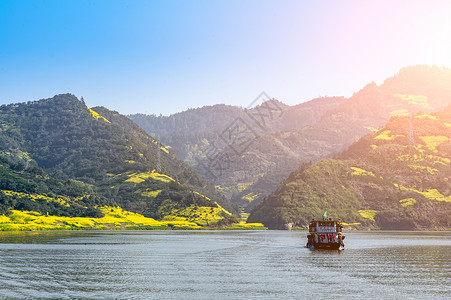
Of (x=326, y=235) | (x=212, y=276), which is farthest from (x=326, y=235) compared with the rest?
(x=212, y=276)

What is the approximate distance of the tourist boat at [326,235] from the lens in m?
160

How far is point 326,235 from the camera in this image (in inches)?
6432

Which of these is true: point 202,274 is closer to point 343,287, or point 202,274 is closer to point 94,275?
point 94,275

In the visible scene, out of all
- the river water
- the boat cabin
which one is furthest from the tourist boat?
the river water

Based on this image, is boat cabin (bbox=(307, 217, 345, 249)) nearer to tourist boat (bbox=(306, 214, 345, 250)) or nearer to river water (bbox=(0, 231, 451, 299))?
tourist boat (bbox=(306, 214, 345, 250))

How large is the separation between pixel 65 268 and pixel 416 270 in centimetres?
7033

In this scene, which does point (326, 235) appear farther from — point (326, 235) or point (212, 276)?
point (212, 276)

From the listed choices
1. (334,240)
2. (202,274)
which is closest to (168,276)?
(202,274)

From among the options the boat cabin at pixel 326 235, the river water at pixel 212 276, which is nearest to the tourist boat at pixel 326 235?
the boat cabin at pixel 326 235

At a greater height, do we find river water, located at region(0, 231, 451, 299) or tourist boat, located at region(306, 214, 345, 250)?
tourist boat, located at region(306, 214, 345, 250)

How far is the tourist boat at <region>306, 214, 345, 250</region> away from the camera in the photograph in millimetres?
160500

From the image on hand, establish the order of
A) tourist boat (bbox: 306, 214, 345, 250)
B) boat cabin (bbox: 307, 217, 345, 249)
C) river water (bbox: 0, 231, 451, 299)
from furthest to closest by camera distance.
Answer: boat cabin (bbox: 307, 217, 345, 249) → tourist boat (bbox: 306, 214, 345, 250) → river water (bbox: 0, 231, 451, 299)

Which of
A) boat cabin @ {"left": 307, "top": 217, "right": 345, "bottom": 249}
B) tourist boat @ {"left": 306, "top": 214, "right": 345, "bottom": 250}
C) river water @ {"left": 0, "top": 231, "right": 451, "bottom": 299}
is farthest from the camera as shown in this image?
boat cabin @ {"left": 307, "top": 217, "right": 345, "bottom": 249}

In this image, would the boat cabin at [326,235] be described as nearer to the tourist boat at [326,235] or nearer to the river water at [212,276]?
the tourist boat at [326,235]
